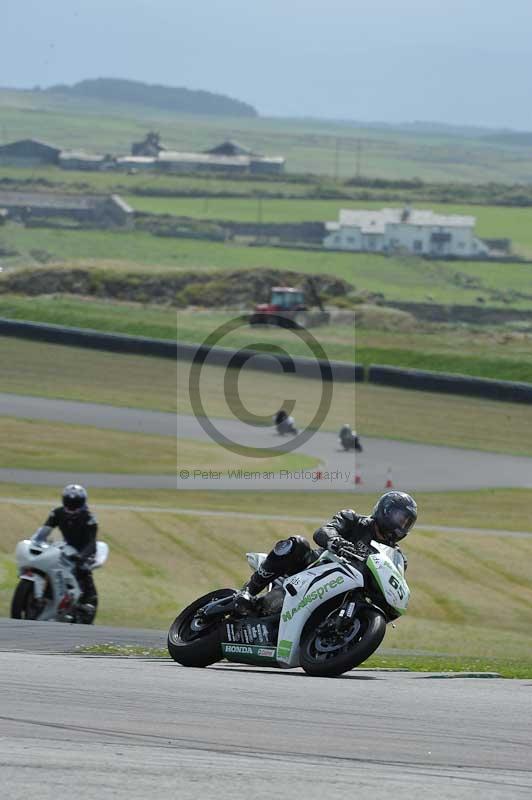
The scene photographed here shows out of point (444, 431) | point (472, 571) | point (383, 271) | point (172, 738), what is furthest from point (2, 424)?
point (383, 271)

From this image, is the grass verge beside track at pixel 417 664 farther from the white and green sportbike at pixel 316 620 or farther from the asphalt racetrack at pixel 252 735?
the asphalt racetrack at pixel 252 735

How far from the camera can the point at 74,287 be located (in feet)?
243

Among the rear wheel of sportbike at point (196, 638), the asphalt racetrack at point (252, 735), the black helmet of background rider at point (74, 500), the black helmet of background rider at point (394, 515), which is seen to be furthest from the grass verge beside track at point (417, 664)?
the black helmet of background rider at point (74, 500)

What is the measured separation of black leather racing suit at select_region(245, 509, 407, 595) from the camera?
959 cm

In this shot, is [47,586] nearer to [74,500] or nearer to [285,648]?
[74,500]

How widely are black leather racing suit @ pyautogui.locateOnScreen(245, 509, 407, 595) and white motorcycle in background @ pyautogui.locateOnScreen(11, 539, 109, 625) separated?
5184mm

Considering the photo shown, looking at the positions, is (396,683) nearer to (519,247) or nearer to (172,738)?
(172,738)

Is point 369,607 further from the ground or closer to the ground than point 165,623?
further from the ground

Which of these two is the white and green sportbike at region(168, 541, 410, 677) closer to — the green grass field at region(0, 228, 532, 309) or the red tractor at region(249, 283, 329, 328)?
the red tractor at region(249, 283, 329, 328)

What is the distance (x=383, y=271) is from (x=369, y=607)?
95.2m

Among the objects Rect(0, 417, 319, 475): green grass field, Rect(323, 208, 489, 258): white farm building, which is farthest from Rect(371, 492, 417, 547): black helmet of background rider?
Rect(323, 208, 489, 258): white farm building

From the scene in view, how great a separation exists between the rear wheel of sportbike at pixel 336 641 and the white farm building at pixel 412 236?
385ft

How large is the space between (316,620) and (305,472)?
2396cm

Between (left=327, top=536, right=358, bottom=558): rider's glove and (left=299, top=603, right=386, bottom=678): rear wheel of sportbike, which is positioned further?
(left=327, top=536, right=358, bottom=558): rider's glove
